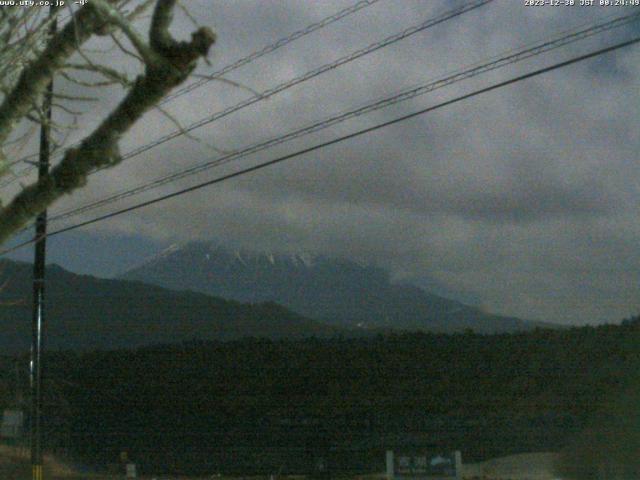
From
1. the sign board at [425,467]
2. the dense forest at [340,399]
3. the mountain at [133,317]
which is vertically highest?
the mountain at [133,317]

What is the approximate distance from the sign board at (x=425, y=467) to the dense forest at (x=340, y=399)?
330 centimetres

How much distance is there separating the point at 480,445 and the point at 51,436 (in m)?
10.8

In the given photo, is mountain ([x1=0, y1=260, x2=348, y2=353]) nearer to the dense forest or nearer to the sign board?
the dense forest

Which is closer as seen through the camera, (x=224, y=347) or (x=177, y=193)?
(x=177, y=193)

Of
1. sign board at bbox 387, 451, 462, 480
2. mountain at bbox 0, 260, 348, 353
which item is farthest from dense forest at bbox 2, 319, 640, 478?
mountain at bbox 0, 260, 348, 353

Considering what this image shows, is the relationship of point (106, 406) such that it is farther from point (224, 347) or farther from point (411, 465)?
point (411, 465)

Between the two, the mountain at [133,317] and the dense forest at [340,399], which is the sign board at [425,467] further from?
the mountain at [133,317]

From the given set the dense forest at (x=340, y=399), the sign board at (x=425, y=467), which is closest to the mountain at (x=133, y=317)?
the dense forest at (x=340, y=399)

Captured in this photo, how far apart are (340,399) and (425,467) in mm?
6209

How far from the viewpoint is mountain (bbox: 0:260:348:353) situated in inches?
1166

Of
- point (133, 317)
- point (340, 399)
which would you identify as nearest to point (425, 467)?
point (340, 399)

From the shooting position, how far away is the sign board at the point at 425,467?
51.3 ft

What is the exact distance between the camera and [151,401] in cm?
2448

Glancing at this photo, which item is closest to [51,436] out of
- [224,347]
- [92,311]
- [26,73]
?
[224,347]
